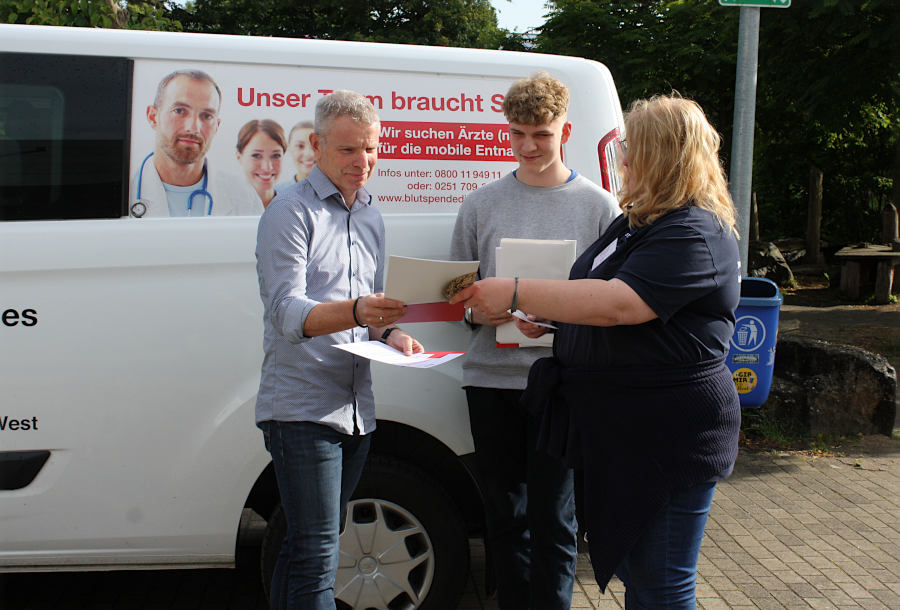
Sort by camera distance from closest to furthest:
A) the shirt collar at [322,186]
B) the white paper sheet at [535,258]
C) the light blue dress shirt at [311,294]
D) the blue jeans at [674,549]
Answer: the blue jeans at [674,549], the light blue dress shirt at [311,294], the shirt collar at [322,186], the white paper sheet at [535,258]

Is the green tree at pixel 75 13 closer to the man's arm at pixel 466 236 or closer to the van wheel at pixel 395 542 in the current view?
the man's arm at pixel 466 236

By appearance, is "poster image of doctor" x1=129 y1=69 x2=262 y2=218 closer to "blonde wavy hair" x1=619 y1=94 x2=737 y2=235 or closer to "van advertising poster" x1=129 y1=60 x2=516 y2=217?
"van advertising poster" x1=129 y1=60 x2=516 y2=217

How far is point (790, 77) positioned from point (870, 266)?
3994 millimetres

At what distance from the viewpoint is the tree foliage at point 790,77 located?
9.41 m

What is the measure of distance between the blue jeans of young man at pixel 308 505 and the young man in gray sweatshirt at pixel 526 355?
0.56 meters

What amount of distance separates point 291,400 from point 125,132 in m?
1.14

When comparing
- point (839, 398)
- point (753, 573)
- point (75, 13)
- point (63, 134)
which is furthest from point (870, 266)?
point (63, 134)

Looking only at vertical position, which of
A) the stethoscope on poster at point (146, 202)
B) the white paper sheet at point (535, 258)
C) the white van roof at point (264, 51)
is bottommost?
the white paper sheet at point (535, 258)

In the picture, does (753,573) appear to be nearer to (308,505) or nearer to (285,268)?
(308,505)

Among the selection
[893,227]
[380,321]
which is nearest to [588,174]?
[380,321]

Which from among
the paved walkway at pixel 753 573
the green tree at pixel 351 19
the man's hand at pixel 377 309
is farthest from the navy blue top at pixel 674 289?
the green tree at pixel 351 19

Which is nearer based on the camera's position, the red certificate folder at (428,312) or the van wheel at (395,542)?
the red certificate folder at (428,312)

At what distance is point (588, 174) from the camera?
9.59 feet

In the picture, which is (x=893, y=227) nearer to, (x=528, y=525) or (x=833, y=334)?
(x=833, y=334)
